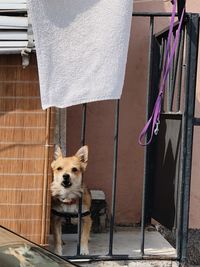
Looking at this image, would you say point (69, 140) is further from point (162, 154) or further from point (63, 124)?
point (162, 154)

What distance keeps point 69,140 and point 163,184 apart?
4.49 ft

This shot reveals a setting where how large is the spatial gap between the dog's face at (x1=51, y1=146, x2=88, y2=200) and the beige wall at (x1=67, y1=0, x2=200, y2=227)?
111 cm

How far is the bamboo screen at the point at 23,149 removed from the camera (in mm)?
4312

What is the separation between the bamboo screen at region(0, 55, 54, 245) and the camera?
4.31 m

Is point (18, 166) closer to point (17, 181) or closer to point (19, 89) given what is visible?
point (17, 181)

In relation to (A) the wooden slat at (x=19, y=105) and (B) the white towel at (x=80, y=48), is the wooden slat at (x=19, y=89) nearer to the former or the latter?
(A) the wooden slat at (x=19, y=105)

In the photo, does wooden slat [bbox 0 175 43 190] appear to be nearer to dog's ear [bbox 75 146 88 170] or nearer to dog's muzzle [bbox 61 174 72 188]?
dog's muzzle [bbox 61 174 72 188]

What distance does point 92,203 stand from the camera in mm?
5375

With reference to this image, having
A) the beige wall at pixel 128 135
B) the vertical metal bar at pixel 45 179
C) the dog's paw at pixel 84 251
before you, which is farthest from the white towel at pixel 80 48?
the beige wall at pixel 128 135

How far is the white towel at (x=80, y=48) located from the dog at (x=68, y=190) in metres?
0.72

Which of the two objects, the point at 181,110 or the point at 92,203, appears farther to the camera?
the point at 92,203

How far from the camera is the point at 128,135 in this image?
5.82 metres

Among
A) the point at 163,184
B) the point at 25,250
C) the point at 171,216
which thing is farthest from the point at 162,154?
the point at 25,250

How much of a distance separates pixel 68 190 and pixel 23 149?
0.56 metres
